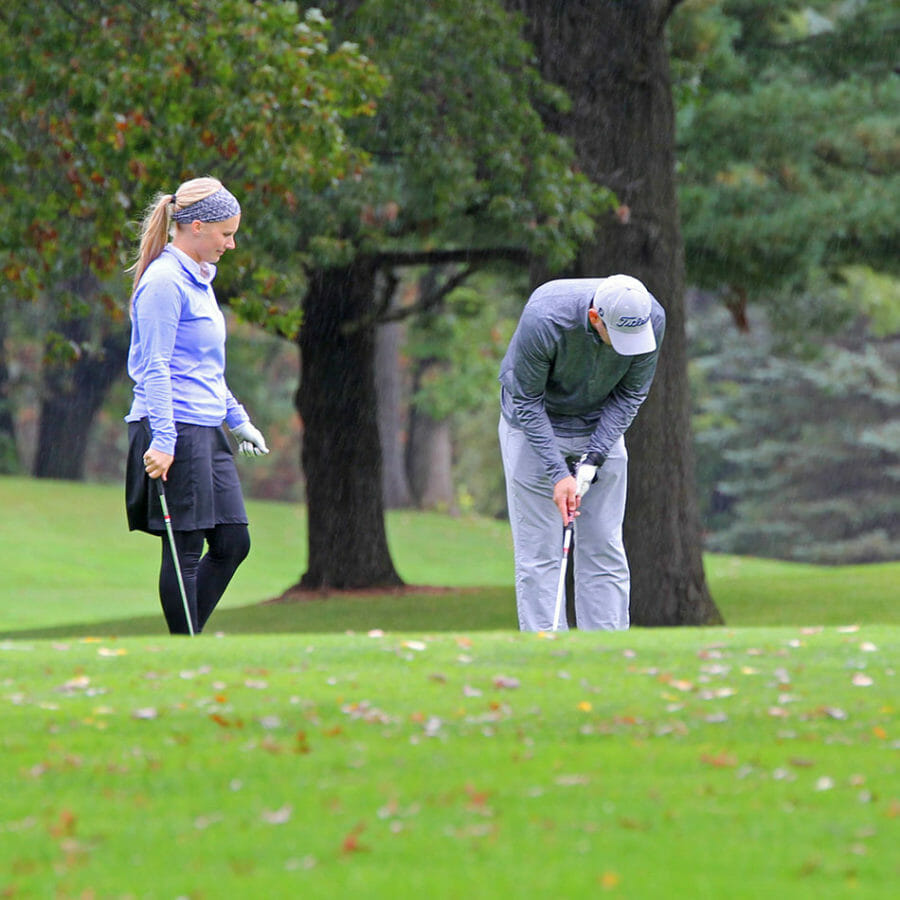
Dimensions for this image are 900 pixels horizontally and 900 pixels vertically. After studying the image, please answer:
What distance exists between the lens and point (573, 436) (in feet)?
22.5

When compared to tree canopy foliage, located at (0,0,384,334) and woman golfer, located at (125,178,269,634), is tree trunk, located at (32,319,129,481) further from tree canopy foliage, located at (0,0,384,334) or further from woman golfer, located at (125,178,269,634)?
woman golfer, located at (125,178,269,634)

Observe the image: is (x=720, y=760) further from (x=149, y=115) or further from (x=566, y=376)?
(x=149, y=115)

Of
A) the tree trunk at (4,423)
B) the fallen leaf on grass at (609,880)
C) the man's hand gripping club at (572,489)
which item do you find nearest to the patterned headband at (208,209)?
the man's hand gripping club at (572,489)

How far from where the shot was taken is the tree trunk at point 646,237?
1195cm

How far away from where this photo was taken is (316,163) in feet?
33.8

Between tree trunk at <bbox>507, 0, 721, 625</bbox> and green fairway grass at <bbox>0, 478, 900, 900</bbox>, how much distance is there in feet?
18.6

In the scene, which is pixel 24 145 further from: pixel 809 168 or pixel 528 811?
pixel 528 811

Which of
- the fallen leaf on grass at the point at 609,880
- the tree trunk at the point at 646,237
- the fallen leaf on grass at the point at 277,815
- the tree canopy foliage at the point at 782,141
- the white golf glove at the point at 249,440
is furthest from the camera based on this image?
the tree canopy foliage at the point at 782,141

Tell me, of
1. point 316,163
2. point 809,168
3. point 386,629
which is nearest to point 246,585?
point 386,629

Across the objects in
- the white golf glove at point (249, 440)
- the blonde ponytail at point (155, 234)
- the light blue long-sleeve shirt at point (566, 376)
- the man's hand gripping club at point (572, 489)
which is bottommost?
the man's hand gripping club at point (572, 489)

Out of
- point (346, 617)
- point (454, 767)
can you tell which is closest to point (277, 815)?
point (454, 767)

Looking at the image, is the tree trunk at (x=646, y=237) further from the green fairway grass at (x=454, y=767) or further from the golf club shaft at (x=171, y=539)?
the golf club shaft at (x=171, y=539)

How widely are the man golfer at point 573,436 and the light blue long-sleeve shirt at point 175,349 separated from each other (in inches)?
48.7

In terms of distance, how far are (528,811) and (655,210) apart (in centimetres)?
884
